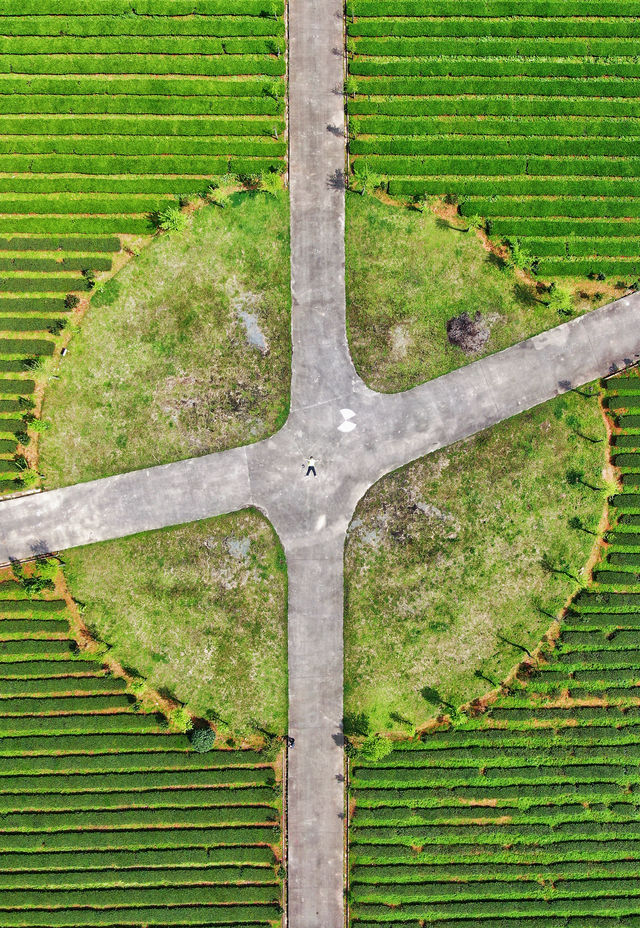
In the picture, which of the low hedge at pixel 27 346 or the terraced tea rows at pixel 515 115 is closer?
the low hedge at pixel 27 346

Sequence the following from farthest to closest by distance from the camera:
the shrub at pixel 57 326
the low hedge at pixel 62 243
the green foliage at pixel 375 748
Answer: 1. the low hedge at pixel 62 243
2. the shrub at pixel 57 326
3. the green foliage at pixel 375 748

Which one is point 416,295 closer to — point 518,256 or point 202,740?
point 518,256

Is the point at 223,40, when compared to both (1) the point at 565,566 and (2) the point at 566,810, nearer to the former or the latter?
(1) the point at 565,566

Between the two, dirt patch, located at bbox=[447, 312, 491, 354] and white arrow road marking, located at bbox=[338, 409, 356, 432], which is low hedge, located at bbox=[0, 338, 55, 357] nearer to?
white arrow road marking, located at bbox=[338, 409, 356, 432]

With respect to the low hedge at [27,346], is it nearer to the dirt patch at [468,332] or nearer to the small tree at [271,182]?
the small tree at [271,182]

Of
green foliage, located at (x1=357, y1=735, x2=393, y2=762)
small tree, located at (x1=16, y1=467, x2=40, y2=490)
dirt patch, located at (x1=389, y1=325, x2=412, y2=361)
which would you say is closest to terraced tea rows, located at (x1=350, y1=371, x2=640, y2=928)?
green foliage, located at (x1=357, y1=735, x2=393, y2=762)

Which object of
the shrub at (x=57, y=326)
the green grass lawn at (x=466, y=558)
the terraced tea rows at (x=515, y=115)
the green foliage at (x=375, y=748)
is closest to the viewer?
the green foliage at (x=375, y=748)

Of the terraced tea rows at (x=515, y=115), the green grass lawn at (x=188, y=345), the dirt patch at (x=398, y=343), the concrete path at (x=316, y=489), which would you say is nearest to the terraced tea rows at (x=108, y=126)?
the green grass lawn at (x=188, y=345)
